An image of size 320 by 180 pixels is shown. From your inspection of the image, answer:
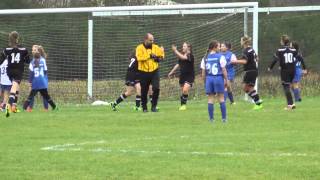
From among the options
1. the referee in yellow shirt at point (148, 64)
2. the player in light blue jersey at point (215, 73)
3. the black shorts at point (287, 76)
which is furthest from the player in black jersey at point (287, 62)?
the player in light blue jersey at point (215, 73)

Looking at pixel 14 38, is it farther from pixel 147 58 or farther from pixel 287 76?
pixel 287 76

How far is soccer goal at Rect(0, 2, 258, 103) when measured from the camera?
26359 millimetres

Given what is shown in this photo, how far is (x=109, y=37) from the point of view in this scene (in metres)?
28.0

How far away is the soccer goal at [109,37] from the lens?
26359mm

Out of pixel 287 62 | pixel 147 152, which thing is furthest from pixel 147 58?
pixel 147 152

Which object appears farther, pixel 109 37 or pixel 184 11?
pixel 109 37

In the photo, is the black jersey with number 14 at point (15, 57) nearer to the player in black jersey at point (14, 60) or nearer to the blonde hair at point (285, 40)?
the player in black jersey at point (14, 60)

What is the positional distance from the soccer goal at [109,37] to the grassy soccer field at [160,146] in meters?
7.18

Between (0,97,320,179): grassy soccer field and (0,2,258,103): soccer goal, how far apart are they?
7179mm

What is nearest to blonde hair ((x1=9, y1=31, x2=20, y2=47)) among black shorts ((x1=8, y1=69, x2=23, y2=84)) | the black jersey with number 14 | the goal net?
the black jersey with number 14

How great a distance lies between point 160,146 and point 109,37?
1618cm

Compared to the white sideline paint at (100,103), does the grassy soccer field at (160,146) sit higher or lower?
lower

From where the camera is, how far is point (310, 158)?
34.4 ft

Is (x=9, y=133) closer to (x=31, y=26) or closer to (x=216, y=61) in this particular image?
(x=216, y=61)
